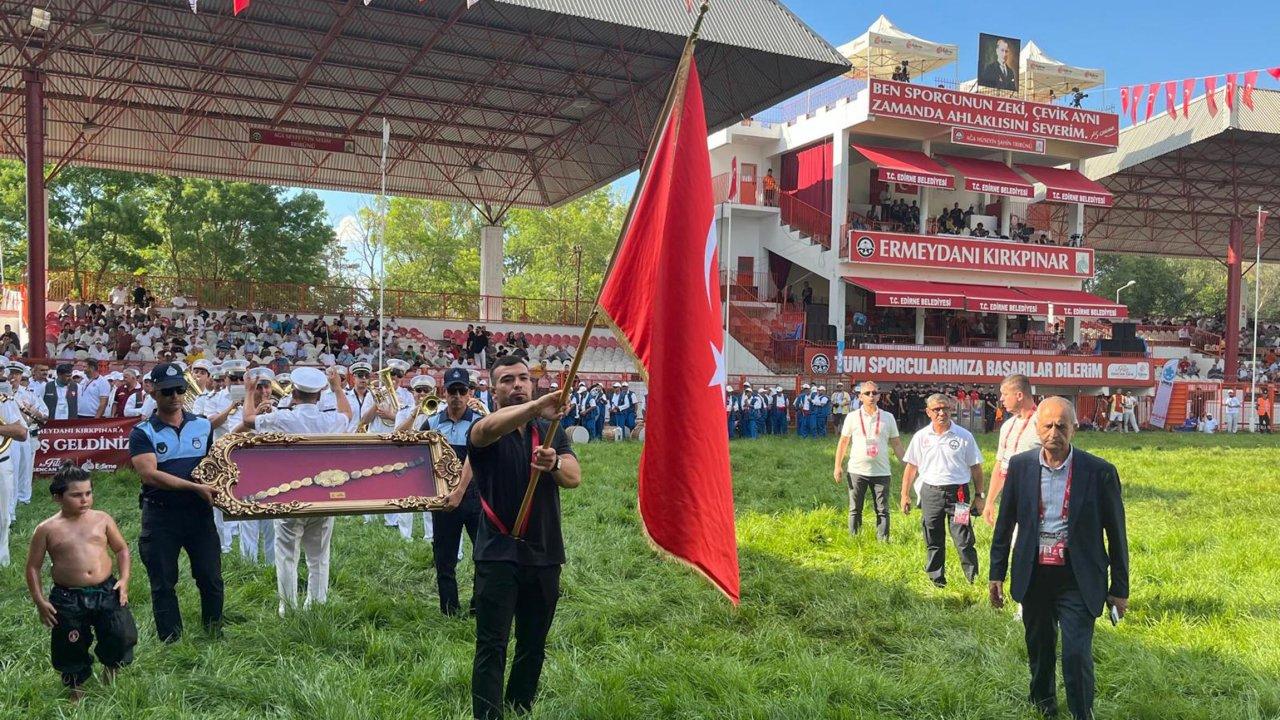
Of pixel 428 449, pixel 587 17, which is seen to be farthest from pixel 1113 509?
pixel 587 17

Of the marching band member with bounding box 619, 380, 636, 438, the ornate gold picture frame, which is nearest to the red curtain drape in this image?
the marching band member with bounding box 619, 380, 636, 438

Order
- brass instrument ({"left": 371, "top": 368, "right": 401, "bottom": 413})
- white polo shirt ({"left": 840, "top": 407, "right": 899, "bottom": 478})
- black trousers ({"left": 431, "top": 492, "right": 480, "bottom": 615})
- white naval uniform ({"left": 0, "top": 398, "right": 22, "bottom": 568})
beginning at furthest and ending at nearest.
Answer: white polo shirt ({"left": 840, "top": 407, "right": 899, "bottom": 478})
brass instrument ({"left": 371, "top": 368, "right": 401, "bottom": 413})
white naval uniform ({"left": 0, "top": 398, "right": 22, "bottom": 568})
black trousers ({"left": 431, "top": 492, "right": 480, "bottom": 615})

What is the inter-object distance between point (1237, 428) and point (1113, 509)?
35.6 m

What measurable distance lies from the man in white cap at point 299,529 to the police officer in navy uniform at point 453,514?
0.80 metres

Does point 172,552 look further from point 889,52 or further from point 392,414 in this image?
point 889,52

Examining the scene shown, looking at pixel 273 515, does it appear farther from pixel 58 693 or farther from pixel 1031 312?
pixel 1031 312

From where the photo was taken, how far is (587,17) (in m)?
21.4

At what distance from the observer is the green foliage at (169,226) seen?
42.6 meters

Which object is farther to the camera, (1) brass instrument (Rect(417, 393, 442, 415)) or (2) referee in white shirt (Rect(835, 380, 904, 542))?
(2) referee in white shirt (Rect(835, 380, 904, 542))

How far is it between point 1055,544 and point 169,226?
4616 centimetres

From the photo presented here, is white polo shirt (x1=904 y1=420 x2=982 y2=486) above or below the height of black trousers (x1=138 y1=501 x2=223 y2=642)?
above

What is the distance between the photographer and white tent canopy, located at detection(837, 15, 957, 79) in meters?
38.2

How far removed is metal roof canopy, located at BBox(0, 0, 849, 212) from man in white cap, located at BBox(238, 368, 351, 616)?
49.4 feet

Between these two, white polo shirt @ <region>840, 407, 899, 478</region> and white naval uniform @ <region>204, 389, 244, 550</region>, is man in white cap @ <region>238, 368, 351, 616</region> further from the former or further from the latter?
white polo shirt @ <region>840, 407, 899, 478</region>
